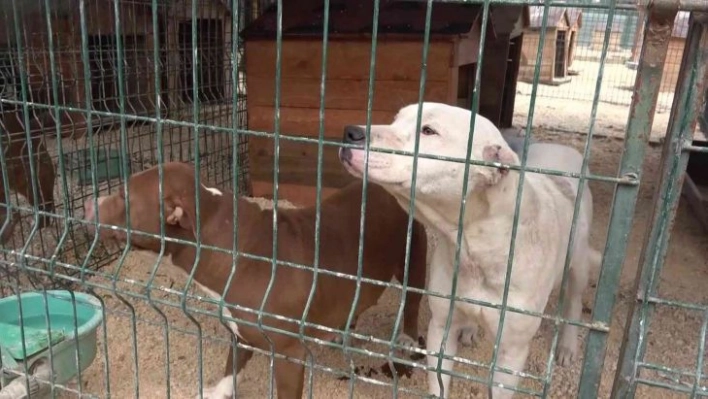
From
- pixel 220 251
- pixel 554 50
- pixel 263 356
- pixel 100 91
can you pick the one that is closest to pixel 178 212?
pixel 220 251

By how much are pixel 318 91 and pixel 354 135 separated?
263cm

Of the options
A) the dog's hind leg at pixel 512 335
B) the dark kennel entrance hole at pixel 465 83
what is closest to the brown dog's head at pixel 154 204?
the dog's hind leg at pixel 512 335

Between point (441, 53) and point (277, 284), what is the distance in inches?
93.0

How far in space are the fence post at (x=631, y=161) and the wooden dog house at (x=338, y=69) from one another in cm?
272

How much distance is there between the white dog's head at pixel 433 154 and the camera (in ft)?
5.77

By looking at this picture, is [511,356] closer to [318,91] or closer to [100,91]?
[318,91]

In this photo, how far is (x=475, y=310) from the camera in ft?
6.84

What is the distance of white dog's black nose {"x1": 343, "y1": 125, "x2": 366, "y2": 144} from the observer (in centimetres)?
176

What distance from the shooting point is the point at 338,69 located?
420cm

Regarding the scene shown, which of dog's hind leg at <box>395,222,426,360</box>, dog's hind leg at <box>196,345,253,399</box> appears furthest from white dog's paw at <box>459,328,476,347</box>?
dog's hind leg at <box>196,345,253,399</box>

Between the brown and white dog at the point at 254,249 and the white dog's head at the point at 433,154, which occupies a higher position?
the white dog's head at the point at 433,154

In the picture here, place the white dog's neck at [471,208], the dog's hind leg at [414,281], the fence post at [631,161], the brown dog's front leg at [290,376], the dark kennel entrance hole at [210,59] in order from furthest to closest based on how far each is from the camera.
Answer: the dark kennel entrance hole at [210,59]
the dog's hind leg at [414,281]
the brown dog's front leg at [290,376]
the white dog's neck at [471,208]
the fence post at [631,161]

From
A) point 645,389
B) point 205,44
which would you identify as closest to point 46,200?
point 205,44

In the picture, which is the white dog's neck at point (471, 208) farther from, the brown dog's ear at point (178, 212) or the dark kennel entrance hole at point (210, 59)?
the dark kennel entrance hole at point (210, 59)
